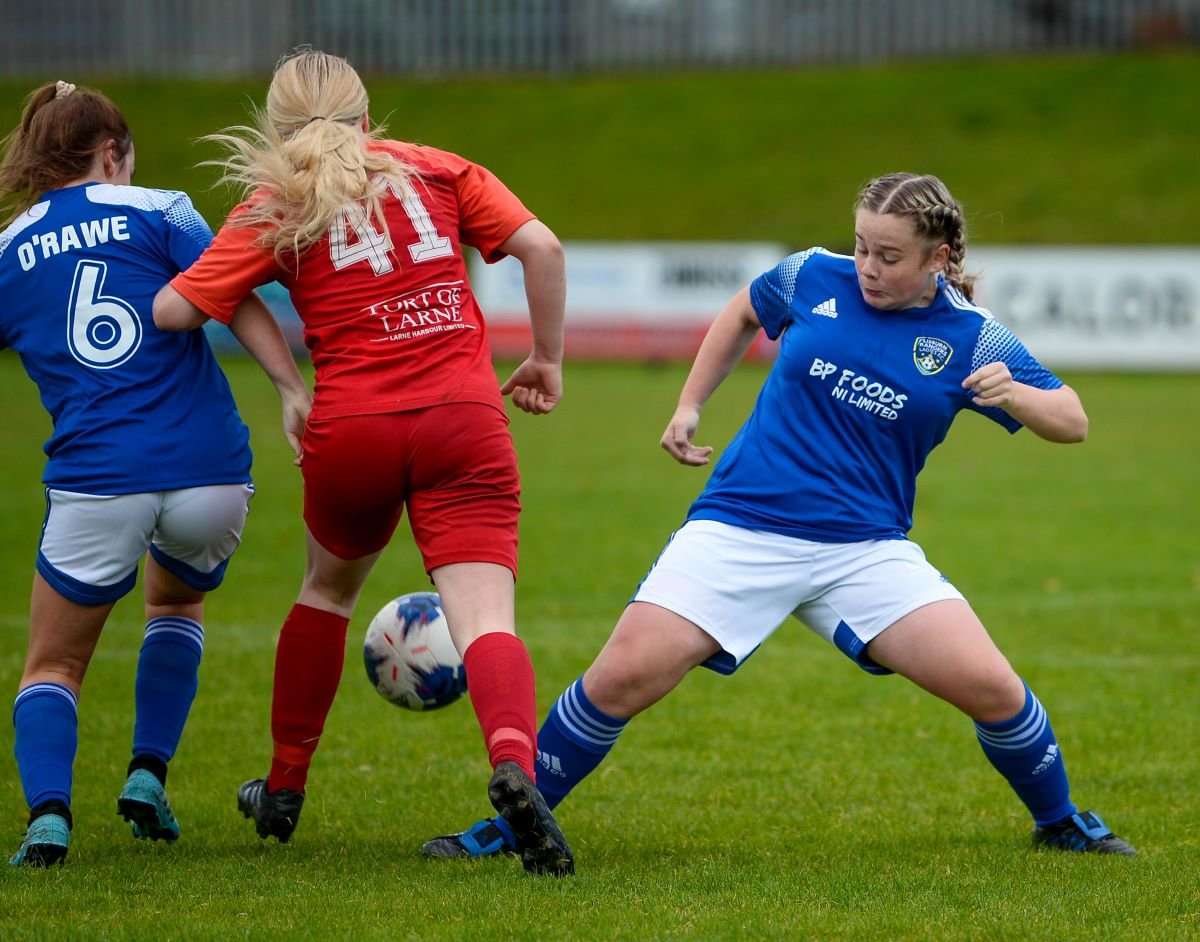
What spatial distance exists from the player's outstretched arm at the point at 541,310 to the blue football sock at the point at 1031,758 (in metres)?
1.48

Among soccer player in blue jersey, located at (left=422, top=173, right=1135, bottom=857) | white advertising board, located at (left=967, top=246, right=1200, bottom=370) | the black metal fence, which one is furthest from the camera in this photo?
the black metal fence

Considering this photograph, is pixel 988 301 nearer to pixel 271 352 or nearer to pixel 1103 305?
pixel 1103 305

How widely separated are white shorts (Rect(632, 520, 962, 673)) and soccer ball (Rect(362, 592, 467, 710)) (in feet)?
2.57

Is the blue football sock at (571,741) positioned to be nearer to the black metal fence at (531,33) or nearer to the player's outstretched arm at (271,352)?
the player's outstretched arm at (271,352)

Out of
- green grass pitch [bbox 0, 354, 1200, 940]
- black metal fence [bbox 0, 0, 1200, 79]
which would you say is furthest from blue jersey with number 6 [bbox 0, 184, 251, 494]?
black metal fence [bbox 0, 0, 1200, 79]

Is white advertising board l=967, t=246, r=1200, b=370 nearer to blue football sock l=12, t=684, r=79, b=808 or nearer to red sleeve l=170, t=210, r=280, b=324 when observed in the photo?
red sleeve l=170, t=210, r=280, b=324

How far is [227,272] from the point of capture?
3930 millimetres

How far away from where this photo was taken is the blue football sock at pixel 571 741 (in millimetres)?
4156

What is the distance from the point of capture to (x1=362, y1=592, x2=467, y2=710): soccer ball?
4.60 meters

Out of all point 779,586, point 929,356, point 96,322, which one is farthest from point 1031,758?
point 96,322

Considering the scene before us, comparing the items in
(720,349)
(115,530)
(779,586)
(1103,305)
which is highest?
(720,349)

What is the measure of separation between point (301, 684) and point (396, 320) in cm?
111

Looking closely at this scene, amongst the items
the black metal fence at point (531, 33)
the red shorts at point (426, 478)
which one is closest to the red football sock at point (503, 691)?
the red shorts at point (426, 478)

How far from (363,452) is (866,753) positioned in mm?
2541
